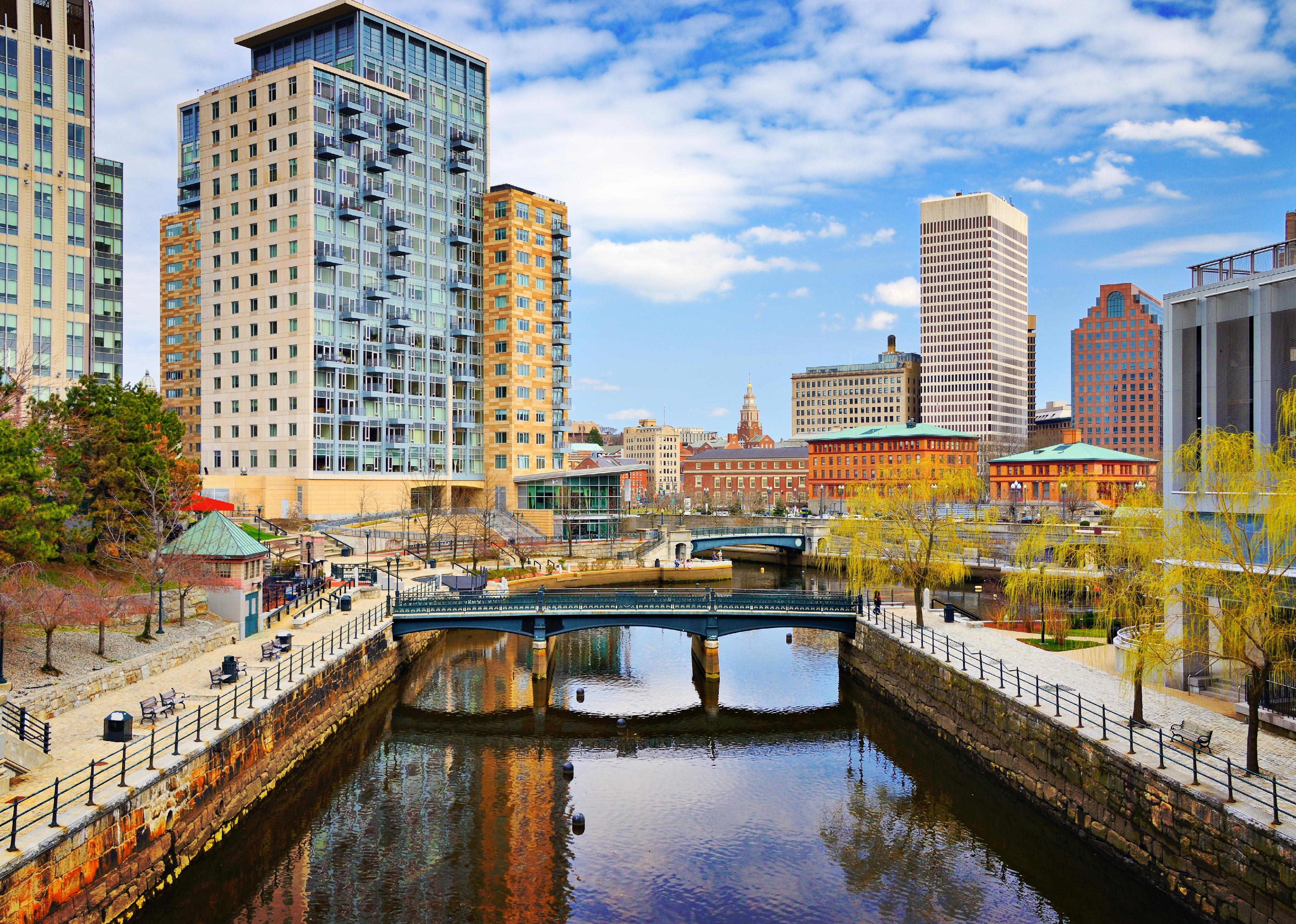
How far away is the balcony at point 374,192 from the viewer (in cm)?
9631

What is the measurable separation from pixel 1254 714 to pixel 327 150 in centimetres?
9056

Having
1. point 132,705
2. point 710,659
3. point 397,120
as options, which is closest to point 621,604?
point 710,659

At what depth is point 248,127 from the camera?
95.1 meters

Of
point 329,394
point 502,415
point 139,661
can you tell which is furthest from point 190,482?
point 502,415

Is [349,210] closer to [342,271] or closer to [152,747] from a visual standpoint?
[342,271]

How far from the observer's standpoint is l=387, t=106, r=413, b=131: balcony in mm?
98500

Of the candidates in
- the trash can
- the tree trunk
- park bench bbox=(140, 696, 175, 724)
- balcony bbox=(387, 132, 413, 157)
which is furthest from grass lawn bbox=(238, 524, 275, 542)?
the tree trunk

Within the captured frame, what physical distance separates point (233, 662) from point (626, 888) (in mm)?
16528

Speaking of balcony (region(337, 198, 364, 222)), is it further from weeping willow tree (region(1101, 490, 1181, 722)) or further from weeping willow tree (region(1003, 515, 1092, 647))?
weeping willow tree (region(1101, 490, 1181, 722))

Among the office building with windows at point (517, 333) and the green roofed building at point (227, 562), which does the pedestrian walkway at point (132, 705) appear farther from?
the office building with windows at point (517, 333)

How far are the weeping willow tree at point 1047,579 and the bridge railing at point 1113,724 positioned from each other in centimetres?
509

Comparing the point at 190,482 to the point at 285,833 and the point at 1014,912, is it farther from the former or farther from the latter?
the point at 1014,912

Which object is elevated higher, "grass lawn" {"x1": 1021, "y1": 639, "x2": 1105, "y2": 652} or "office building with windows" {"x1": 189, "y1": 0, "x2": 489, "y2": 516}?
"office building with windows" {"x1": 189, "y1": 0, "x2": 489, "y2": 516}

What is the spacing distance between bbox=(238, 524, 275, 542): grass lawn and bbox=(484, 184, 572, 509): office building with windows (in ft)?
108
